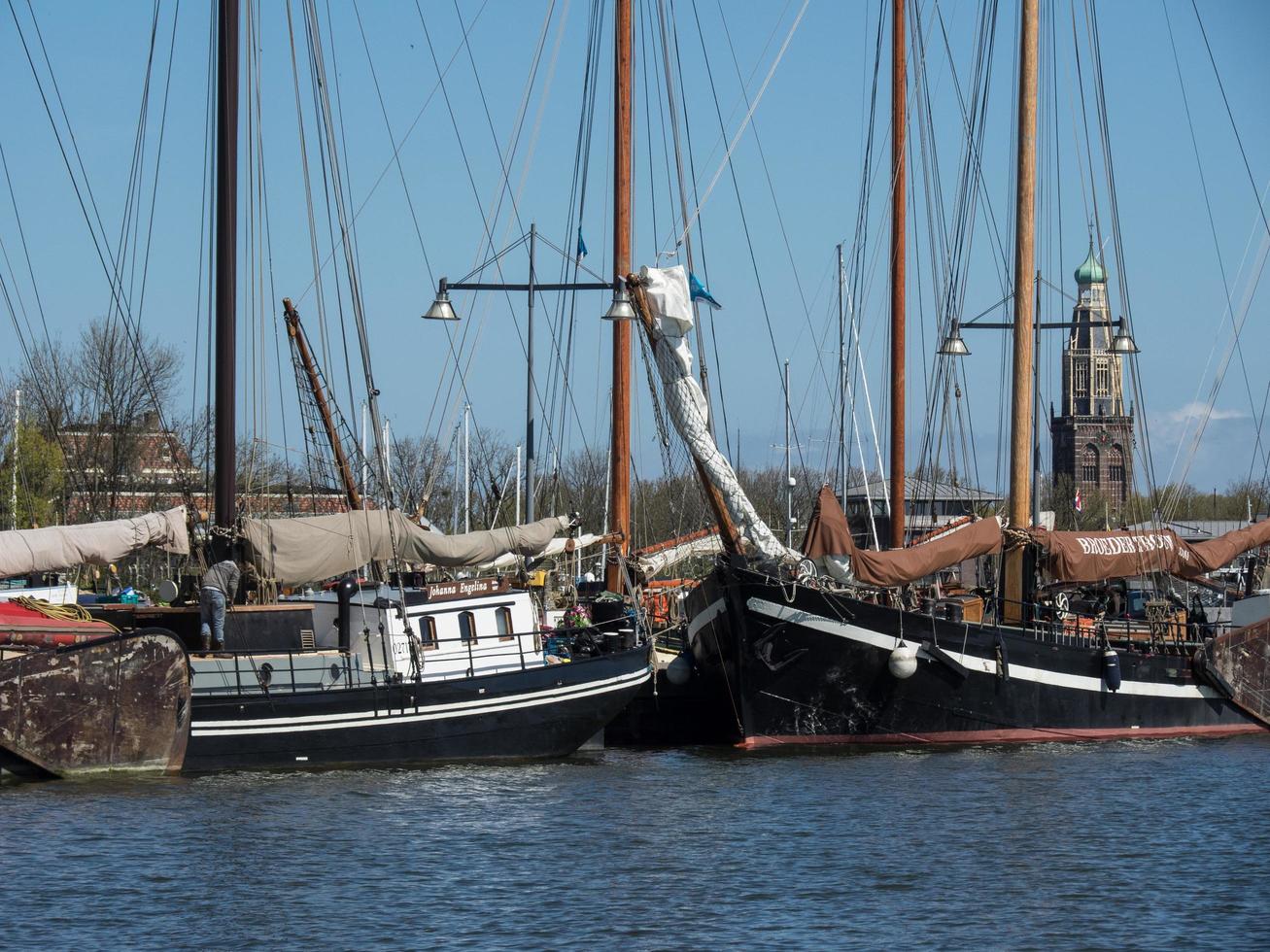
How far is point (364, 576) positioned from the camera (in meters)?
35.3

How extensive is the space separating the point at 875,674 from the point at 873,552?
2.15 metres

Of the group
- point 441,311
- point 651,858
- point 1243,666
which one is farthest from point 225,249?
point 1243,666

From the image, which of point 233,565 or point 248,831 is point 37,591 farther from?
point 248,831

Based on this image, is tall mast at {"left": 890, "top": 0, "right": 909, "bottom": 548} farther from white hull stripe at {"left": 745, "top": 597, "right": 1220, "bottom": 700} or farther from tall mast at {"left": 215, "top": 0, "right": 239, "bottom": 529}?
tall mast at {"left": 215, "top": 0, "right": 239, "bottom": 529}

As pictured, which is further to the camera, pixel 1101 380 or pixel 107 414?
pixel 1101 380

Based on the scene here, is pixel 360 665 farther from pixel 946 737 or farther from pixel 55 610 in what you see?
pixel 946 737

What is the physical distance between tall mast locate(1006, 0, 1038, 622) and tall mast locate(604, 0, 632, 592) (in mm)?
7713

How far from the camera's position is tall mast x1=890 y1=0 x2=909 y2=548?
1544 inches

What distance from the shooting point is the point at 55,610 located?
27719mm

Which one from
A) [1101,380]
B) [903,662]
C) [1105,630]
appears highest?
[1101,380]

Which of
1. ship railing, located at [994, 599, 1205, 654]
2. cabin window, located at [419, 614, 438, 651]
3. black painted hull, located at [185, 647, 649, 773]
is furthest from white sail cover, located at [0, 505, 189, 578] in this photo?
ship railing, located at [994, 599, 1205, 654]

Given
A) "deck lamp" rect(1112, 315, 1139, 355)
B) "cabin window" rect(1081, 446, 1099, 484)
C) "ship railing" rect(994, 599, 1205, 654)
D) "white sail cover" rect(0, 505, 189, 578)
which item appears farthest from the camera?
"cabin window" rect(1081, 446, 1099, 484)

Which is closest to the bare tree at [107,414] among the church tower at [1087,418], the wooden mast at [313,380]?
the wooden mast at [313,380]

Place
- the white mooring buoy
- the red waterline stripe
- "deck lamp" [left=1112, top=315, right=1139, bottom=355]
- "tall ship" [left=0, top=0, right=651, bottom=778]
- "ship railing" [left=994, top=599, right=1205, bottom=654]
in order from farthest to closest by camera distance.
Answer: "deck lamp" [left=1112, top=315, right=1139, bottom=355] → "ship railing" [left=994, top=599, right=1205, bottom=654] → the red waterline stripe → the white mooring buoy → "tall ship" [left=0, top=0, right=651, bottom=778]
